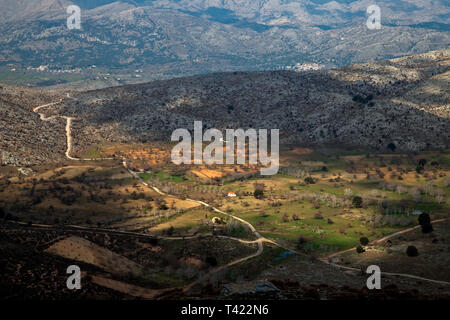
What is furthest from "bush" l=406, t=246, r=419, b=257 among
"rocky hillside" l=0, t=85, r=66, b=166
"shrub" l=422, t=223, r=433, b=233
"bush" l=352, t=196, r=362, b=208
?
"rocky hillside" l=0, t=85, r=66, b=166

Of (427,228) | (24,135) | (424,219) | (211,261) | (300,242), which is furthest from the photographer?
(24,135)

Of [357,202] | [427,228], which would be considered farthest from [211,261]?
[357,202]

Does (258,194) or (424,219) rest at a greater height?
(258,194)

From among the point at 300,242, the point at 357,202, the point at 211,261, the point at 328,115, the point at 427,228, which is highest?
the point at 328,115

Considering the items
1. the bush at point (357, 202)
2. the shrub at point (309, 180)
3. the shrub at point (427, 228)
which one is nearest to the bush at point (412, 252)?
the shrub at point (427, 228)

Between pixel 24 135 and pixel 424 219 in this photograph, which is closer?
pixel 424 219

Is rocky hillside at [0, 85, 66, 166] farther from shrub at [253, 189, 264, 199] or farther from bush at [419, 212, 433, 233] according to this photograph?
bush at [419, 212, 433, 233]

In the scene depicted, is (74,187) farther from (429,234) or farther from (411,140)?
(411,140)

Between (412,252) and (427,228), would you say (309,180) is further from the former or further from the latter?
(412,252)

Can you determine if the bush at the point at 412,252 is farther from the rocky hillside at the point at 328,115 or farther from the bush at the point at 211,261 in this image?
the rocky hillside at the point at 328,115

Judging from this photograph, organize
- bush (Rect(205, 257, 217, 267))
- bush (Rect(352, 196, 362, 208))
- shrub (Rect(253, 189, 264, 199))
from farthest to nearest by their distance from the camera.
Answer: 1. shrub (Rect(253, 189, 264, 199))
2. bush (Rect(352, 196, 362, 208))
3. bush (Rect(205, 257, 217, 267))
